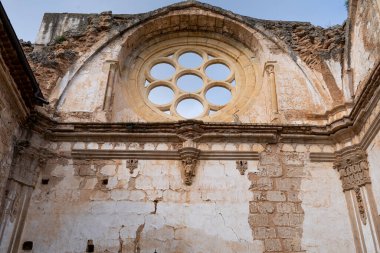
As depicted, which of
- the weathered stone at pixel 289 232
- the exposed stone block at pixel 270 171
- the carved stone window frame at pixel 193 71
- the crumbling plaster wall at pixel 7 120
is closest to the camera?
the crumbling plaster wall at pixel 7 120

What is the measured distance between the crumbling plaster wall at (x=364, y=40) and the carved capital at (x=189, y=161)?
3.05 m

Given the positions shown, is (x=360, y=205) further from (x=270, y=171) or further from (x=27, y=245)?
(x=27, y=245)

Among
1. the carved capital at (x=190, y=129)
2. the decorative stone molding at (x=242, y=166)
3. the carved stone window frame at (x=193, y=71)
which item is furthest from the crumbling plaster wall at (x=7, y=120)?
the decorative stone molding at (x=242, y=166)

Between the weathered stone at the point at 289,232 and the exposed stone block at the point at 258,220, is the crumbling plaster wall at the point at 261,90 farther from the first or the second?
the weathered stone at the point at 289,232

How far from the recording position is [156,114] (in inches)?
326

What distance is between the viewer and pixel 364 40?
7.19m

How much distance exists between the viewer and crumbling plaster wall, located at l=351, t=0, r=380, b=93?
6621 millimetres

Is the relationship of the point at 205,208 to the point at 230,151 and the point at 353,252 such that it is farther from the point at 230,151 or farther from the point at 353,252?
the point at 353,252

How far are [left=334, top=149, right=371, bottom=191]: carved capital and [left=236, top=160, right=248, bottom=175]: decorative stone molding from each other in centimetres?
153

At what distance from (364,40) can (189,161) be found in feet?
12.2

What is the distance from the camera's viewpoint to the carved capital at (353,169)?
21.5 feet

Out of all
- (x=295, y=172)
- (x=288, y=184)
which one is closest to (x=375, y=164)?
(x=295, y=172)

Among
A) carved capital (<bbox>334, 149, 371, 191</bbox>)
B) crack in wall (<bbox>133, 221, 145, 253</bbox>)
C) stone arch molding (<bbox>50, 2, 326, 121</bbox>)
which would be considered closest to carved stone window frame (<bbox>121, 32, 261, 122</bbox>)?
stone arch molding (<bbox>50, 2, 326, 121</bbox>)

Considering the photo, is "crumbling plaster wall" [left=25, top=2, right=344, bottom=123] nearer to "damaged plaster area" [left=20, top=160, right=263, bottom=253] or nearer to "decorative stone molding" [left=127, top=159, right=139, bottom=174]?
"decorative stone molding" [left=127, top=159, right=139, bottom=174]
